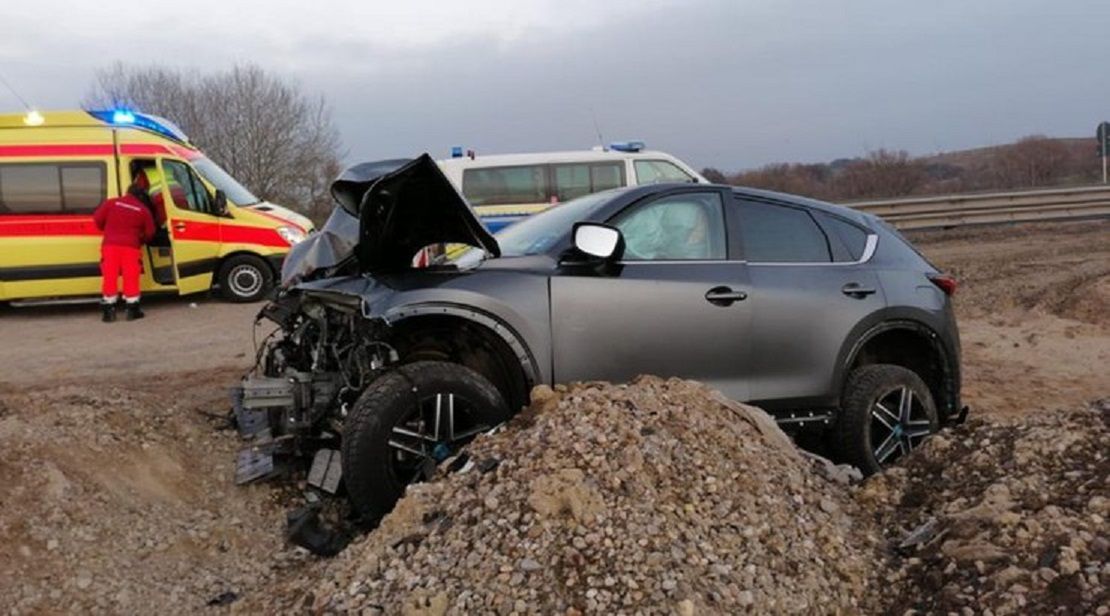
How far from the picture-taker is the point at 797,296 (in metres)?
4.85

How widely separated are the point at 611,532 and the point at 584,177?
435 inches

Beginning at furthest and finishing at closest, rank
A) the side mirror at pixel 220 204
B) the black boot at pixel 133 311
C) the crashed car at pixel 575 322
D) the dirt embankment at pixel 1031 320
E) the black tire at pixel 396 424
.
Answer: the side mirror at pixel 220 204
the black boot at pixel 133 311
the dirt embankment at pixel 1031 320
the crashed car at pixel 575 322
the black tire at pixel 396 424

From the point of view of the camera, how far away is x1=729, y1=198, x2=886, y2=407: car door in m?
4.76

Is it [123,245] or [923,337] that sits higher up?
[123,245]

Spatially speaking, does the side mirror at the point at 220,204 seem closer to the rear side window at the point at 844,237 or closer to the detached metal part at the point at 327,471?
the detached metal part at the point at 327,471

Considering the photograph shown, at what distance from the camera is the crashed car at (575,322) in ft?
13.6

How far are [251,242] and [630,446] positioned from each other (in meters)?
9.74

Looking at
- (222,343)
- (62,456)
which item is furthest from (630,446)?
(222,343)

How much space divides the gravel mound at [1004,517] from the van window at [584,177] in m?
9.93

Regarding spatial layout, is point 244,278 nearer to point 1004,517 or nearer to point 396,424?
point 396,424

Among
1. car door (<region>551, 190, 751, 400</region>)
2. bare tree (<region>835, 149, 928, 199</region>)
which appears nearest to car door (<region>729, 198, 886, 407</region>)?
car door (<region>551, 190, 751, 400</region>)

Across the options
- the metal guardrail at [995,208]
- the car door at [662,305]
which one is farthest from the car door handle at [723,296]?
the metal guardrail at [995,208]

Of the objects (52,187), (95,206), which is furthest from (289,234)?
(52,187)

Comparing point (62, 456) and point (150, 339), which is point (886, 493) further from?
point (150, 339)
